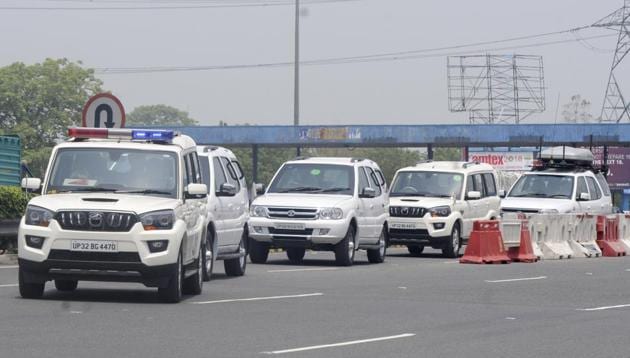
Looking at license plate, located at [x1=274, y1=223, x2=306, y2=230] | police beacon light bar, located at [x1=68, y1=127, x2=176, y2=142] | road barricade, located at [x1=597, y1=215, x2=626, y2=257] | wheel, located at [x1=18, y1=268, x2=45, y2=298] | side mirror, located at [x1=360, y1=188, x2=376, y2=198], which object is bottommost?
road barricade, located at [x1=597, y1=215, x2=626, y2=257]

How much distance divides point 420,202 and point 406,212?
15.1 inches

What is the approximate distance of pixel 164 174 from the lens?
51.9ft

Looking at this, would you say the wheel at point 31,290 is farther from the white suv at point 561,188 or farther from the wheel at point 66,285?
the white suv at point 561,188

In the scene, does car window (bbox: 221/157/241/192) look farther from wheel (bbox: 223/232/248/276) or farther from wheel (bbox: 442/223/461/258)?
wheel (bbox: 442/223/461/258)

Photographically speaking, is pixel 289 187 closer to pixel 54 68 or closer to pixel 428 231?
pixel 428 231

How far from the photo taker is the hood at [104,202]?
1459cm

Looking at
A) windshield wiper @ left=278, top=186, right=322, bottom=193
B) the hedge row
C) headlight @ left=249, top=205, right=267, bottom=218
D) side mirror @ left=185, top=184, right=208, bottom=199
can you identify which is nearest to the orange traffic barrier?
windshield wiper @ left=278, top=186, right=322, bottom=193

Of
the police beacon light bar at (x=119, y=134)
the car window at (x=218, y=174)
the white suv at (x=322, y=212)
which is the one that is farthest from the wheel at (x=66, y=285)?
the white suv at (x=322, y=212)

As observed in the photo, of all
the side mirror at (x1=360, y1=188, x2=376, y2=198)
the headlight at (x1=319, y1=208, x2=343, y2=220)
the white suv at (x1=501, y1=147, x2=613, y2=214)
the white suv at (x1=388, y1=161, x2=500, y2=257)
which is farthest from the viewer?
the white suv at (x1=501, y1=147, x2=613, y2=214)

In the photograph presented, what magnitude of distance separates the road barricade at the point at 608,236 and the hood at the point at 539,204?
0.86 meters

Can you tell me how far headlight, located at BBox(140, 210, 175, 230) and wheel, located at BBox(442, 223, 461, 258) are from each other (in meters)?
14.9

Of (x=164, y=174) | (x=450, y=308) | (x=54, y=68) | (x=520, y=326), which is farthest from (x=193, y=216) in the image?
(x=54, y=68)

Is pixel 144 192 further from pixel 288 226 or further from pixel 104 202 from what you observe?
pixel 288 226

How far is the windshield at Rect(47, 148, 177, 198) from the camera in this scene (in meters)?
15.5
